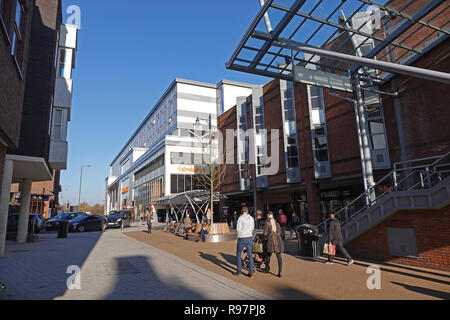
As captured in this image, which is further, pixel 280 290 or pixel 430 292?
pixel 280 290

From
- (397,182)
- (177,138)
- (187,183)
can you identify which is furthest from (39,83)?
(187,183)

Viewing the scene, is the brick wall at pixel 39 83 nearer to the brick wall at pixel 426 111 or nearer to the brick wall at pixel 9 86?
the brick wall at pixel 9 86

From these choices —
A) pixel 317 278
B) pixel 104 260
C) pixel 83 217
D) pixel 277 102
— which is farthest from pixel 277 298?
pixel 83 217

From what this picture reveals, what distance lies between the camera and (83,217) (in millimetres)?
28625

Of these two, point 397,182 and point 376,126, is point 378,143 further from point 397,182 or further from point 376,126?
point 397,182

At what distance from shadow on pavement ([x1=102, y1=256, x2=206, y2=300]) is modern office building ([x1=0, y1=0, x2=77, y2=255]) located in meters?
4.50

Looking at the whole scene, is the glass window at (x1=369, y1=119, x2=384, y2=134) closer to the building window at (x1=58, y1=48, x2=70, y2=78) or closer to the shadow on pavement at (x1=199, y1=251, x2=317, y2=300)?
the shadow on pavement at (x1=199, y1=251, x2=317, y2=300)

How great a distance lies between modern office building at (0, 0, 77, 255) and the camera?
A: 7520 millimetres

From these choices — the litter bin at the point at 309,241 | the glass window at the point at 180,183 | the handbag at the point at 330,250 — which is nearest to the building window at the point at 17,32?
the handbag at the point at 330,250

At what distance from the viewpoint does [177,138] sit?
44.7m

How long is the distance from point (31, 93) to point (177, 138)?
3141 cm

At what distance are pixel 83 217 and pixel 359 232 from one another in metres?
26.1
